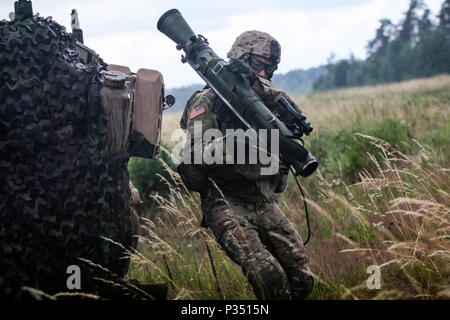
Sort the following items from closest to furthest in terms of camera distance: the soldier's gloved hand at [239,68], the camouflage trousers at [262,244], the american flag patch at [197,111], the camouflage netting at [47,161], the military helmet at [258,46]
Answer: the camouflage netting at [47,161], the camouflage trousers at [262,244], the soldier's gloved hand at [239,68], the american flag patch at [197,111], the military helmet at [258,46]

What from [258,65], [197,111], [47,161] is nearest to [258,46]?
[258,65]

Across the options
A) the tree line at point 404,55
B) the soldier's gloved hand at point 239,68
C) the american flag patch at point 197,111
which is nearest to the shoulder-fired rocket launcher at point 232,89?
the soldier's gloved hand at point 239,68

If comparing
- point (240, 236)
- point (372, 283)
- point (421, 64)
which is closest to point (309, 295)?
point (372, 283)

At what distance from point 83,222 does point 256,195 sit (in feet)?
4.19

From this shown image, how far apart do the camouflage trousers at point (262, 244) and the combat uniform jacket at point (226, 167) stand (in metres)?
0.10

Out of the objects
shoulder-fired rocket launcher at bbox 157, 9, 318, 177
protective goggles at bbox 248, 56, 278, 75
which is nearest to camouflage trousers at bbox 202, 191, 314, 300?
shoulder-fired rocket launcher at bbox 157, 9, 318, 177

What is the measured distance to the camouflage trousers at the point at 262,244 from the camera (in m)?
2.75

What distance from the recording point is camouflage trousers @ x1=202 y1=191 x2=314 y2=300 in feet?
9.01

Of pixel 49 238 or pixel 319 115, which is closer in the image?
pixel 49 238

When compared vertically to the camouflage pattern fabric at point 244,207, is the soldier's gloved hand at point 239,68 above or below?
above

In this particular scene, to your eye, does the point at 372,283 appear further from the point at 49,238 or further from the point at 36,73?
the point at 36,73

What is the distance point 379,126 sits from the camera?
24.9 ft

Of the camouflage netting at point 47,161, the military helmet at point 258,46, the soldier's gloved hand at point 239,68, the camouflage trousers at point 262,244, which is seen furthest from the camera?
the military helmet at point 258,46

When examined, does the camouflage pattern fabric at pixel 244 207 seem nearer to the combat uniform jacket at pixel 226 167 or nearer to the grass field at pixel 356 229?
the combat uniform jacket at pixel 226 167
